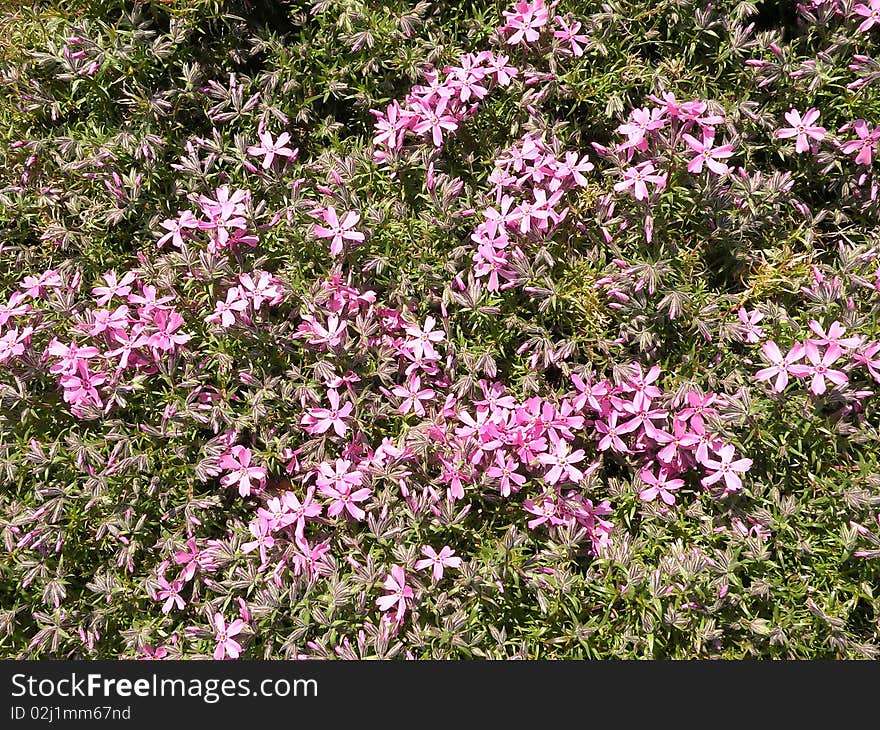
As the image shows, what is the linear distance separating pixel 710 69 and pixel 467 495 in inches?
81.4

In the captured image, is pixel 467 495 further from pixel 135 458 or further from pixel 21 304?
pixel 21 304

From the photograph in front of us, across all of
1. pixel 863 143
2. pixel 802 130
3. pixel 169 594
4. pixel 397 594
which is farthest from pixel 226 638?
pixel 863 143

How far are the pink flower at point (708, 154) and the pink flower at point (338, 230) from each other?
1296mm

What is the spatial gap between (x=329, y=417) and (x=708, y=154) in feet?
5.77

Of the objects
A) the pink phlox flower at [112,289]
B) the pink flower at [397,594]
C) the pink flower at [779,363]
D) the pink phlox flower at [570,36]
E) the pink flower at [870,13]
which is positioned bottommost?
the pink flower at [397,594]

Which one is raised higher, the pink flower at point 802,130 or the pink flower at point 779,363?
the pink flower at point 802,130

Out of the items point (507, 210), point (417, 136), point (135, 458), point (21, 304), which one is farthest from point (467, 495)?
point (21, 304)

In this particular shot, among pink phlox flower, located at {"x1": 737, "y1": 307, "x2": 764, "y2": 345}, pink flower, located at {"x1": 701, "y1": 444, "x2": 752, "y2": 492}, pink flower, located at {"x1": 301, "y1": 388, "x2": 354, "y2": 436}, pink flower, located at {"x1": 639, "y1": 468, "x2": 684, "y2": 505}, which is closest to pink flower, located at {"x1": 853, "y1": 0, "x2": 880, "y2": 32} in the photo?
pink phlox flower, located at {"x1": 737, "y1": 307, "x2": 764, "y2": 345}

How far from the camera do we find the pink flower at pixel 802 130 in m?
2.79

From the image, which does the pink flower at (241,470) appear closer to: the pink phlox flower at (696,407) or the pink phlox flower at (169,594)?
the pink phlox flower at (169,594)

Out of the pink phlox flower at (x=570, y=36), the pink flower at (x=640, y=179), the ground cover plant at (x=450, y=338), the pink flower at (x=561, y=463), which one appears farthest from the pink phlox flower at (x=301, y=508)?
the pink phlox flower at (x=570, y=36)

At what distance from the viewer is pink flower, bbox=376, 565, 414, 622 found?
256 cm

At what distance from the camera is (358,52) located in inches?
122

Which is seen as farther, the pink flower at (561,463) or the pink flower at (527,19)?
the pink flower at (527,19)
